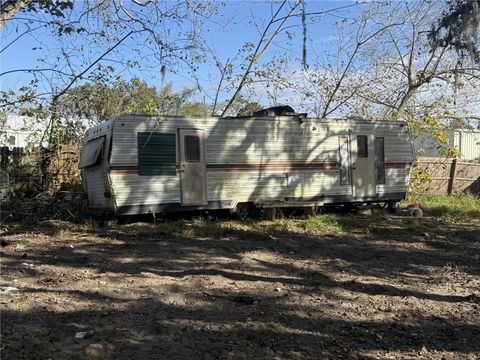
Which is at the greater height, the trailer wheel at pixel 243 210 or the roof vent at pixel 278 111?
the roof vent at pixel 278 111

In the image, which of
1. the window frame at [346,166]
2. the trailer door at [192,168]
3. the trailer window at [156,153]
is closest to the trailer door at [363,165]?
the window frame at [346,166]

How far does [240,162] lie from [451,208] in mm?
6322

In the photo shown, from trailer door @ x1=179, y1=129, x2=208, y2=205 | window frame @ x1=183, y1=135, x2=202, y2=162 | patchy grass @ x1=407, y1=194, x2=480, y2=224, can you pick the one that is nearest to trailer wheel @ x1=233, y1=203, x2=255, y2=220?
trailer door @ x1=179, y1=129, x2=208, y2=205

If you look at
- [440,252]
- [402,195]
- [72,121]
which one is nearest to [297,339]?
[440,252]

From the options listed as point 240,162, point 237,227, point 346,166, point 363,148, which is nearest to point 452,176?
point 363,148

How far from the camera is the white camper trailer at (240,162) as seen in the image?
35.3 feet

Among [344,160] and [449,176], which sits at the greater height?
[344,160]

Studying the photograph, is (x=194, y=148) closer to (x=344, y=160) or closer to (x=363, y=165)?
(x=344, y=160)

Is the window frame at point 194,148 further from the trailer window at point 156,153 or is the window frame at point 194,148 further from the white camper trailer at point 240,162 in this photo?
the trailer window at point 156,153

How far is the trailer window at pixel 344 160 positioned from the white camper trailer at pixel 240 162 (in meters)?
0.03

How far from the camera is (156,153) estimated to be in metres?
11.0

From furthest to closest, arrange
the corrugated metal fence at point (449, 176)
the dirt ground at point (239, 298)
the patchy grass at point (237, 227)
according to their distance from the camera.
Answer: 1. the corrugated metal fence at point (449, 176)
2. the patchy grass at point (237, 227)
3. the dirt ground at point (239, 298)

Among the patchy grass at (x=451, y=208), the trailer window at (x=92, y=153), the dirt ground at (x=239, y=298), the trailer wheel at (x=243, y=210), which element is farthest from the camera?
the patchy grass at (x=451, y=208)

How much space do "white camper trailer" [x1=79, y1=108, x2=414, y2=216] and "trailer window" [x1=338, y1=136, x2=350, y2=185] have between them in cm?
3
